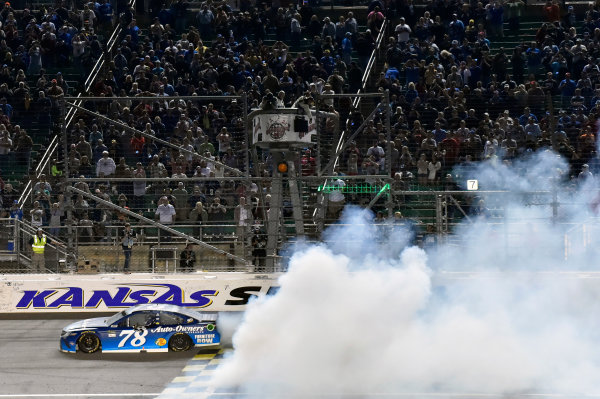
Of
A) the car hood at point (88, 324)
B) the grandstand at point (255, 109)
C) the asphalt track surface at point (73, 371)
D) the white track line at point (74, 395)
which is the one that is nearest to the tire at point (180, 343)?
the asphalt track surface at point (73, 371)

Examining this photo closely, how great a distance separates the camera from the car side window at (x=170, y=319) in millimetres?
18516

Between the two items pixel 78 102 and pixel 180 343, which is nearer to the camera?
pixel 180 343

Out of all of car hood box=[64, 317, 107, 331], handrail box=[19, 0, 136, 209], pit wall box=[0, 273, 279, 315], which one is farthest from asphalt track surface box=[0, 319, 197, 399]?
handrail box=[19, 0, 136, 209]

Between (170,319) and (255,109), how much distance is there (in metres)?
4.68

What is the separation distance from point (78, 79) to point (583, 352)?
2077 centimetres

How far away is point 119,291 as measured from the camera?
844 inches

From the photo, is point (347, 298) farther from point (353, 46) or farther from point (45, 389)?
point (353, 46)

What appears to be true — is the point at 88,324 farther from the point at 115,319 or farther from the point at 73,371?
the point at 73,371

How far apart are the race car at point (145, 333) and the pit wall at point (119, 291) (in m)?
2.60

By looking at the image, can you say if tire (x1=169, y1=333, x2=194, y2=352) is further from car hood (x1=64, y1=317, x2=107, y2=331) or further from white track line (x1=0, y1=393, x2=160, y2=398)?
white track line (x1=0, y1=393, x2=160, y2=398)

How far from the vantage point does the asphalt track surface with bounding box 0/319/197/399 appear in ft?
51.6

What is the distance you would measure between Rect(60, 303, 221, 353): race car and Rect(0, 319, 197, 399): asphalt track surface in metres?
0.16

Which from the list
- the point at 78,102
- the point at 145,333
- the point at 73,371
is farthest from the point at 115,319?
the point at 78,102

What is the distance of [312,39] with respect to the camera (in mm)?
34000
